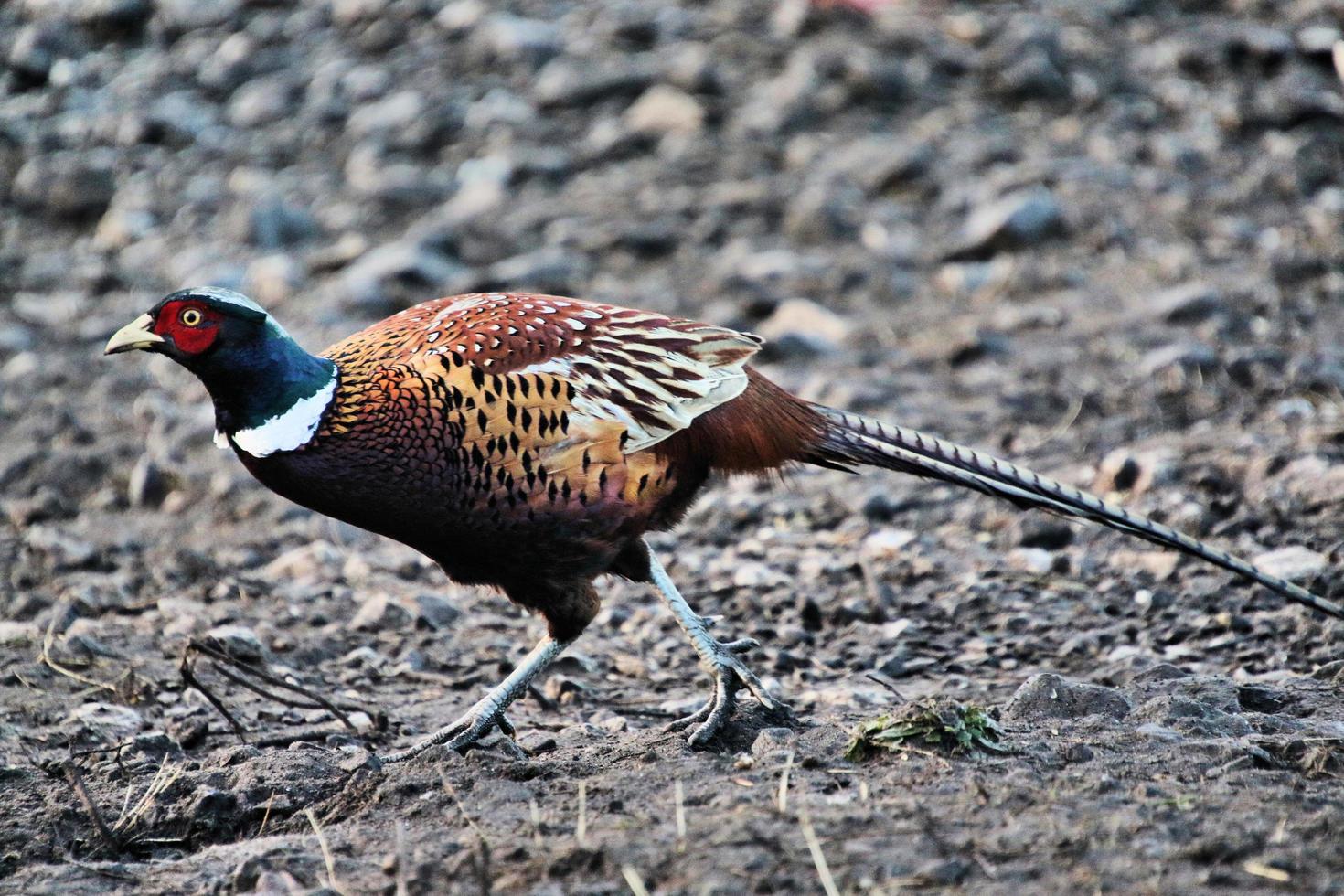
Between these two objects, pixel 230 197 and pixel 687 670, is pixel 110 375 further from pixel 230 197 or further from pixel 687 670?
pixel 687 670

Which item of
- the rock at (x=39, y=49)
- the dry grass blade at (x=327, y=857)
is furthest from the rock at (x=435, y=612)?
the rock at (x=39, y=49)

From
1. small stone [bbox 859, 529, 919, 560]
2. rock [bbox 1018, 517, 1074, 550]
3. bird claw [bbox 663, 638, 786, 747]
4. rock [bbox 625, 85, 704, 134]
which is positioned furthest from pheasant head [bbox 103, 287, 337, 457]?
rock [bbox 625, 85, 704, 134]

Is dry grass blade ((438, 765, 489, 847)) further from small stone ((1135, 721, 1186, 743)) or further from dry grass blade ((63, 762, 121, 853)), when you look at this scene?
small stone ((1135, 721, 1186, 743))

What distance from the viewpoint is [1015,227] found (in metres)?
8.20

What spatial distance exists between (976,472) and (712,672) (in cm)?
94

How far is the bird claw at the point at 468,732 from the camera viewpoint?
13.6 ft

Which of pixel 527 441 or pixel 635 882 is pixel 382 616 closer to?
pixel 527 441

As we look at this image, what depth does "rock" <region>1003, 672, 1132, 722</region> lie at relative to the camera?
3926 mm

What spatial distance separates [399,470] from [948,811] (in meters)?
1.64

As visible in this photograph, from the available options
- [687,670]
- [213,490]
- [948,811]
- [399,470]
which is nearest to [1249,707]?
[948,811]

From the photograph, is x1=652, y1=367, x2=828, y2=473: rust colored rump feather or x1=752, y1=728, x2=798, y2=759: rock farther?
x1=652, y1=367, x2=828, y2=473: rust colored rump feather

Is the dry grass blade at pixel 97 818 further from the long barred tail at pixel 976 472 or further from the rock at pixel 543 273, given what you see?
the rock at pixel 543 273

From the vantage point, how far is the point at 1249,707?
4102 millimetres

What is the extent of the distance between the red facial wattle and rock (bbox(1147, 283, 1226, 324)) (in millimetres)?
4872
